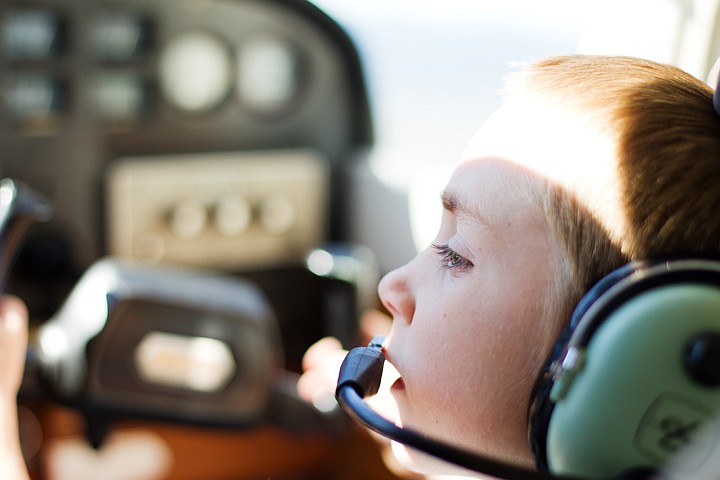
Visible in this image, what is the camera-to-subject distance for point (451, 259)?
1.64 ft

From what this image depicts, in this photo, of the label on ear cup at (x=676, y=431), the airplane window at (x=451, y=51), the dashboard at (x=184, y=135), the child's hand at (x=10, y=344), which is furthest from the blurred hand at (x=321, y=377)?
the label on ear cup at (x=676, y=431)

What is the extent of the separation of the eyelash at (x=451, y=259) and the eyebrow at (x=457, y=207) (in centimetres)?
2

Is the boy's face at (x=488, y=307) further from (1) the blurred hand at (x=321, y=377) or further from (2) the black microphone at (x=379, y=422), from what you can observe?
(1) the blurred hand at (x=321, y=377)

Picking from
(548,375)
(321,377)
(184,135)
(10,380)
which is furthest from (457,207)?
(184,135)

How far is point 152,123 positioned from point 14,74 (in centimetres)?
29

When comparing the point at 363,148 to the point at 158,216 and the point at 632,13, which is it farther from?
the point at 632,13

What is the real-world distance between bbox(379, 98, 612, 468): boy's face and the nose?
0.01 meters

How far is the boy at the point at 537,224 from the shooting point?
16.6 inches

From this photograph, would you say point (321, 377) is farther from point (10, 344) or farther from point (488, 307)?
point (488, 307)

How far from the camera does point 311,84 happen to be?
6.17 feet

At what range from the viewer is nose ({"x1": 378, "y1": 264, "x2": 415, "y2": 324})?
0.52 metres

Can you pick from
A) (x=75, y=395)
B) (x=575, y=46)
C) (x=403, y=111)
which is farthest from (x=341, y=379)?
(x=403, y=111)

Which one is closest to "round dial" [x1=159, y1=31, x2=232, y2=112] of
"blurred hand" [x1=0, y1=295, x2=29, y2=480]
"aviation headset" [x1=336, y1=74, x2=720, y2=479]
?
"blurred hand" [x1=0, y1=295, x2=29, y2=480]

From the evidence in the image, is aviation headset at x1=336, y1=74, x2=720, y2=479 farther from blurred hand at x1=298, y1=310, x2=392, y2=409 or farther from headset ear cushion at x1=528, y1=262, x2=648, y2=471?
blurred hand at x1=298, y1=310, x2=392, y2=409
